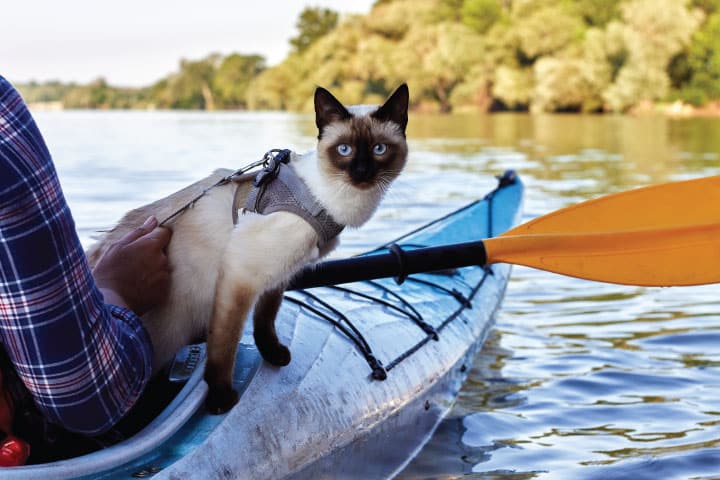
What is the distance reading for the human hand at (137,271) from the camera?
2.34m

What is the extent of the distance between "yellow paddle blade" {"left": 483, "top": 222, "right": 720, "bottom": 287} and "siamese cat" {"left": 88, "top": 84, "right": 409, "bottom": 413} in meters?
1.23

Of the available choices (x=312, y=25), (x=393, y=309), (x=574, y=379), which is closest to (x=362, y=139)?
(x=393, y=309)

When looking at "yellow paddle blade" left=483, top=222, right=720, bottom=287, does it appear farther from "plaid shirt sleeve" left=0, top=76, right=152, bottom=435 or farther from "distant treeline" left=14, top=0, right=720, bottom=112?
"distant treeline" left=14, top=0, right=720, bottom=112

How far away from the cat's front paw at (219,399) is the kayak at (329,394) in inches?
0.7

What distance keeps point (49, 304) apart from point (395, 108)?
1.17 metres

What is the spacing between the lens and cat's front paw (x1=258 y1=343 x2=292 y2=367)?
287cm

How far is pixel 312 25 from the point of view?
91.0 m

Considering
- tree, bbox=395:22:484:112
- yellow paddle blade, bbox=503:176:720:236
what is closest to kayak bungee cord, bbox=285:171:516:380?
yellow paddle blade, bbox=503:176:720:236

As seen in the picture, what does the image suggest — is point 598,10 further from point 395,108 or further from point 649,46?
point 395,108

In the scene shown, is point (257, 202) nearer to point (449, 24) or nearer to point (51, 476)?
point (51, 476)

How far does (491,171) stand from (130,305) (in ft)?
41.8

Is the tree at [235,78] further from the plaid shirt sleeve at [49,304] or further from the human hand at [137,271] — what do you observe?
the plaid shirt sleeve at [49,304]

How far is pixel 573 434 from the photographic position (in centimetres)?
402

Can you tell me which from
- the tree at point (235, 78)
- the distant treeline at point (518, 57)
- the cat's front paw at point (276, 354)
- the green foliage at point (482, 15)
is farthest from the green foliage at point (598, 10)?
the cat's front paw at point (276, 354)
